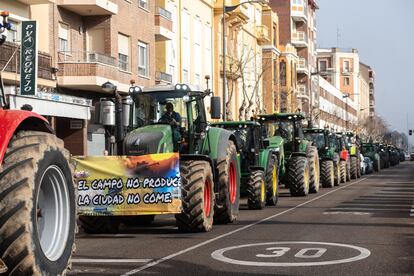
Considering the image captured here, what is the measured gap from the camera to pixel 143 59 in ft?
109

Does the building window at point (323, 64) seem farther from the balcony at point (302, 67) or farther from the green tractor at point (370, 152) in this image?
the green tractor at point (370, 152)

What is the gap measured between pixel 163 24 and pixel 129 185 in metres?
23.5

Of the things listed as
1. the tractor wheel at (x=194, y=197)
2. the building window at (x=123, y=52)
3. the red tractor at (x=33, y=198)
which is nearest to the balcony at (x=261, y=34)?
the building window at (x=123, y=52)

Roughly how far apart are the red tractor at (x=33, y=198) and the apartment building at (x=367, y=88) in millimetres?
145805

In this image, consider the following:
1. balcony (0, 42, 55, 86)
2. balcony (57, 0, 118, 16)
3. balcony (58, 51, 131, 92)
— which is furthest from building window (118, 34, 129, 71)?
balcony (0, 42, 55, 86)

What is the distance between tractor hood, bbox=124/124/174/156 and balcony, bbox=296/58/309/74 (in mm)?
64507

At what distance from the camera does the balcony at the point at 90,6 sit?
26686 millimetres

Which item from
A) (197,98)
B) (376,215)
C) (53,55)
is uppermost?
(53,55)

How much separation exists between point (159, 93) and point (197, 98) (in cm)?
74

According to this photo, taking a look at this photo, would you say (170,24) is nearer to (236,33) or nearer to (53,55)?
(53,55)

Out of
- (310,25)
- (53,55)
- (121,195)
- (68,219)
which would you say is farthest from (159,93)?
(310,25)

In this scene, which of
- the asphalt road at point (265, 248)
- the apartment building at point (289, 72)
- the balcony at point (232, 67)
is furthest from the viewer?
the apartment building at point (289, 72)

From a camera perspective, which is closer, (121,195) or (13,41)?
(121,195)

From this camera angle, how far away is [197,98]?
45.0 feet
